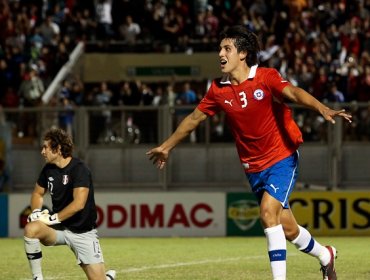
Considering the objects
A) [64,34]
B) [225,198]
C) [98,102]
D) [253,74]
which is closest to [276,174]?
[253,74]

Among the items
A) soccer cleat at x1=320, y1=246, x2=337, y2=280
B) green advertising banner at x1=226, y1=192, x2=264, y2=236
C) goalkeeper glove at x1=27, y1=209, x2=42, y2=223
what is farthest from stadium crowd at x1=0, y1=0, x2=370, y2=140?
goalkeeper glove at x1=27, y1=209, x2=42, y2=223

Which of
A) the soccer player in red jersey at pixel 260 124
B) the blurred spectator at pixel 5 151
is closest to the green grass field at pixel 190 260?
the blurred spectator at pixel 5 151

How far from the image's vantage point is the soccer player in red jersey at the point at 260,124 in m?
10.5

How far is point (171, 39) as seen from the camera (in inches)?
1091

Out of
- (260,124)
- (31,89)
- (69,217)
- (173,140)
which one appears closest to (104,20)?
(31,89)

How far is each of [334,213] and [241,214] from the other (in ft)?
5.26

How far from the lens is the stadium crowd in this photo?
23.9 metres

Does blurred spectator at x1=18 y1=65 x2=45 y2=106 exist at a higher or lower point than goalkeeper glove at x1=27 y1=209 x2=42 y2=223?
higher

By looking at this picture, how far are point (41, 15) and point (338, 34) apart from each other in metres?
7.81

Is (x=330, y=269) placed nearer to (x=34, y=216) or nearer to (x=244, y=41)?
(x=244, y=41)

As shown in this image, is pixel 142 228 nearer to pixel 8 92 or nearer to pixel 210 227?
pixel 210 227

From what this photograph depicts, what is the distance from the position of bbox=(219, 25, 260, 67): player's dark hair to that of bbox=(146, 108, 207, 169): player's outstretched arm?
734 millimetres

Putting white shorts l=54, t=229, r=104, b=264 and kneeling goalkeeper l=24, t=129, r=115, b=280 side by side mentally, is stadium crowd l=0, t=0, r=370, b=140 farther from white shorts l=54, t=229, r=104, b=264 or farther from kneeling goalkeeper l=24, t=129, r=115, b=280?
white shorts l=54, t=229, r=104, b=264

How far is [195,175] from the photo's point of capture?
67.7 ft
